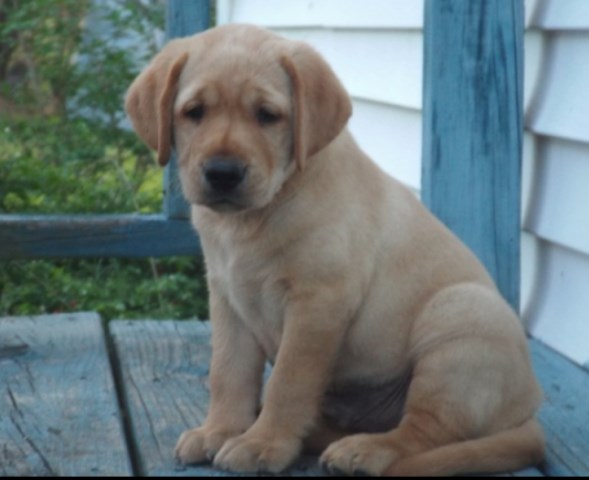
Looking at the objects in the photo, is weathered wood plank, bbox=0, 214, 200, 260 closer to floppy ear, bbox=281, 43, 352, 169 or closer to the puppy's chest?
the puppy's chest

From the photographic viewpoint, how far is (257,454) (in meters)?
3.39

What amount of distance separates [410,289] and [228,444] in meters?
0.64

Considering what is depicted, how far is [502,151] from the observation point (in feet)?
15.0

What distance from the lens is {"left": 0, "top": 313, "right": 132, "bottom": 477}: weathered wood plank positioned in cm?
350

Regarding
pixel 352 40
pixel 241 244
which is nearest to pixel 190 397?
pixel 241 244

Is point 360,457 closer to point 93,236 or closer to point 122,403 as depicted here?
point 122,403

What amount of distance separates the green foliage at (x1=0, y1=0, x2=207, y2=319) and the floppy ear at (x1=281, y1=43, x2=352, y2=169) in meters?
3.59

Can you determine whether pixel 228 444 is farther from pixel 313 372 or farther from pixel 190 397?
pixel 190 397

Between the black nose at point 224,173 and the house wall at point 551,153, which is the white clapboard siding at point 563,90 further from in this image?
the black nose at point 224,173

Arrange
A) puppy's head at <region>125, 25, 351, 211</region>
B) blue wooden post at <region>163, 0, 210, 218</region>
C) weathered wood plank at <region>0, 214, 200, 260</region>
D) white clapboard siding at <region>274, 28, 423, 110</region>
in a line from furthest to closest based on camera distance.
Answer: white clapboard siding at <region>274, 28, 423, 110</region>
blue wooden post at <region>163, 0, 210, 218</region>
weathered wood plank at <region>0, 214, 200, 260</region>
puppy's head at <region>125, 25, 351, 211</region>

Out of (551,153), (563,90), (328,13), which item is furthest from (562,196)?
(328,13)

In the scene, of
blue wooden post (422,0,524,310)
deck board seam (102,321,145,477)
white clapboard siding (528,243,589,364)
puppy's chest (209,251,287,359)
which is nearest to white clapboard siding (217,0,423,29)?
blue wooden post (422,0,524,310)

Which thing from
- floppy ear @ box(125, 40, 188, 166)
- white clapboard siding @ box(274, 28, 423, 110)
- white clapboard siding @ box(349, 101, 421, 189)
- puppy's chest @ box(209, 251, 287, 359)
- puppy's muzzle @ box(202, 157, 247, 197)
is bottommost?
white clapboard siding @ box(349, 101, 421, 189)

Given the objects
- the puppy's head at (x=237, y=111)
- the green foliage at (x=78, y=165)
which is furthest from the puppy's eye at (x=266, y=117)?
the green foliage at (x=78, y=165)
